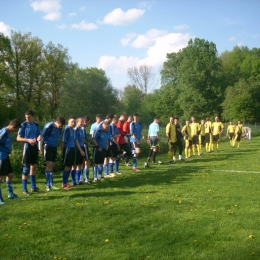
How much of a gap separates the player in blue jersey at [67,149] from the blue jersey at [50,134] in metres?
0.38

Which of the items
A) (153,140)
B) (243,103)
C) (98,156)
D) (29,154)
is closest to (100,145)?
(98,156)

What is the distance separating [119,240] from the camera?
5.93 m

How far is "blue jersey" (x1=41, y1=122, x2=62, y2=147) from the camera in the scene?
33.3ft

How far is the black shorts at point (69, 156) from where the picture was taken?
10602 millimetres

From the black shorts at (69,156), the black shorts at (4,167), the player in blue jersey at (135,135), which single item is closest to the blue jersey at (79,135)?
the black shorts at (69,156)

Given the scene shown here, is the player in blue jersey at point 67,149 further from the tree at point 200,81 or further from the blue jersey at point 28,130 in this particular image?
the tree at point 200,81

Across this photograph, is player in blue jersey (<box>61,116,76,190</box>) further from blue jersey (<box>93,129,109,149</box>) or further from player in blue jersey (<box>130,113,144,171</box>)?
player in blue jersey (<box>130,113,144,171</box>)

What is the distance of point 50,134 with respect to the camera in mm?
10195

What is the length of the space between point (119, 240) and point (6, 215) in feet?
9.07

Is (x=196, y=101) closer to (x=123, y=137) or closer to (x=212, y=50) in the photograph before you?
(x=212, y=50)

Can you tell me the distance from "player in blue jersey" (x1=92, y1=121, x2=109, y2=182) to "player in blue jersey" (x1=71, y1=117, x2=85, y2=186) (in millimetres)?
686

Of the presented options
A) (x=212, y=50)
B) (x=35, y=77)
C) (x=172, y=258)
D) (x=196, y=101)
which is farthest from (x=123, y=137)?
(x=212, y=50)

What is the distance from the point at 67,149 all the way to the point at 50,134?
2.52 feet

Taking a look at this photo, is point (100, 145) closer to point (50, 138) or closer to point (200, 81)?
point (50, 138)
